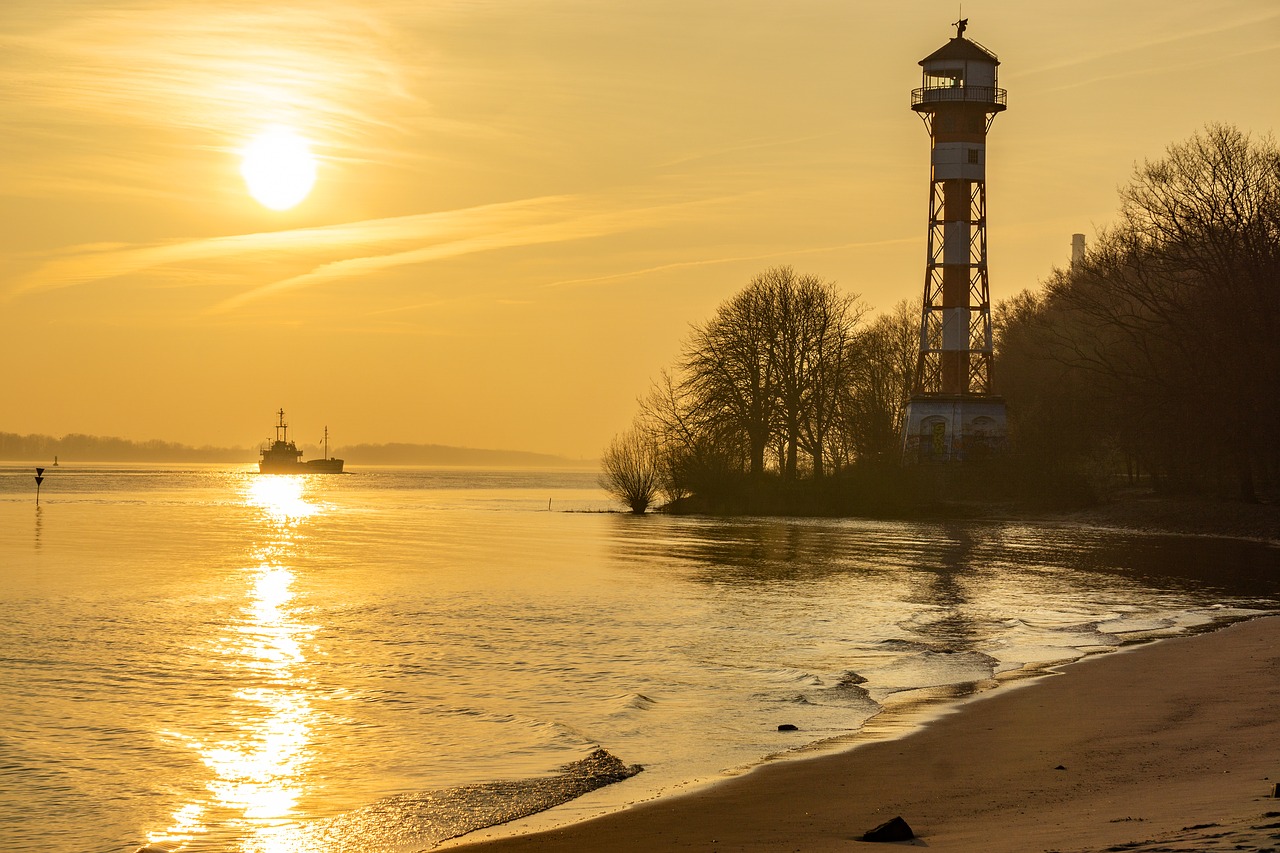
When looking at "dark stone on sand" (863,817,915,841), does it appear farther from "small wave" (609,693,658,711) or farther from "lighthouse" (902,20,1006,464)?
"lighthouse" (902,20,1006,464)

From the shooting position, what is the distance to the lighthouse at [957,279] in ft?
251

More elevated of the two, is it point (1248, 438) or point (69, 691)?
point (1248, 438)

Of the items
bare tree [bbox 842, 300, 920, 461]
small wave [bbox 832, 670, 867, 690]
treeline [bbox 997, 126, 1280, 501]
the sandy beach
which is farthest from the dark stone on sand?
bare tree [bbox 842, 300, 920, 461]

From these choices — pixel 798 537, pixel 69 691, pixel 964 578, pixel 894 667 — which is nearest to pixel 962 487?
pixel 798 537

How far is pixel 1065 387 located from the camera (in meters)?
69.6

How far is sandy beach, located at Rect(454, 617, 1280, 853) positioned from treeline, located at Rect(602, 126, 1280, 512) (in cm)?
4021

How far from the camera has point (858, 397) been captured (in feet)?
276

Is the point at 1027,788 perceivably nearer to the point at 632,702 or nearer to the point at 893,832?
the point at 893,832

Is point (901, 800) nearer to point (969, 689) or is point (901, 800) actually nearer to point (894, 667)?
point (969, 689)

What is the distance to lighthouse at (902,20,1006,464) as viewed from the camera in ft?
251

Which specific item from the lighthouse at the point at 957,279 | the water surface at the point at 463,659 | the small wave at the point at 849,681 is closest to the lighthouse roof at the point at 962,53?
the lighthouse at the point at 957,279

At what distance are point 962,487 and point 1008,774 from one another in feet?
214

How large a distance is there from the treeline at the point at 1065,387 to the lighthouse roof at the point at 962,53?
15.6 meters

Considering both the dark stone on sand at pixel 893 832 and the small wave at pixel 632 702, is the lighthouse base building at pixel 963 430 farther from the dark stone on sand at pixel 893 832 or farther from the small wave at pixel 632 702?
the dark stone on sand at pixel 893 832
